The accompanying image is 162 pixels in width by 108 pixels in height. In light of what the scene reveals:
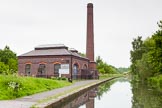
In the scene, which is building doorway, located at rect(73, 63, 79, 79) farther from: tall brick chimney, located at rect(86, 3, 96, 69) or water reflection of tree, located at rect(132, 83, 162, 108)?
water reflection of tree, located at rect(132, 83, 162, 108)

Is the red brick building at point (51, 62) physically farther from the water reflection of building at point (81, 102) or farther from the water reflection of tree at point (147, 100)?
the water reflection of building at point (81, 102)

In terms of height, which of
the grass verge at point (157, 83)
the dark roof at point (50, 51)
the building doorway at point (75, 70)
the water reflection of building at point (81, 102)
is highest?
the dark roof at point (50, 51)

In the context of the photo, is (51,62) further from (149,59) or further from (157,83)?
(157,83)

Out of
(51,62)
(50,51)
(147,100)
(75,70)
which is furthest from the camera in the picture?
(75,70)

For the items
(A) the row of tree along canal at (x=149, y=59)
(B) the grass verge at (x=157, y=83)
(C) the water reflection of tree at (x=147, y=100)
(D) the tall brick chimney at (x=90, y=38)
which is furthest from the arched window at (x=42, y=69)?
(C) the water reflection of tree at (x=147, y=100)

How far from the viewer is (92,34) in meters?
55.5

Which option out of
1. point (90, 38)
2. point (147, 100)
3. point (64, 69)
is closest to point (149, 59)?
point (64, 69)

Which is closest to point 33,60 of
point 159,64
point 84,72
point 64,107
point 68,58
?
point 68,58

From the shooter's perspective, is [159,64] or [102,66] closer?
[159,64]

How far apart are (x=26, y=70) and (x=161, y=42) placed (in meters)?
25.2

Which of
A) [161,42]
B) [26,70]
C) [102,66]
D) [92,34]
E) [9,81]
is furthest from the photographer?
[102,66]

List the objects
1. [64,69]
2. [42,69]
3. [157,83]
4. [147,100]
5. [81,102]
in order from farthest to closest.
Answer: [42,69] < [64,69] < [157,83] < [147,100] < [81,102]

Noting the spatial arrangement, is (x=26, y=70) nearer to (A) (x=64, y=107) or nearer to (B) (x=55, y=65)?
(B) (x=55, y=65)

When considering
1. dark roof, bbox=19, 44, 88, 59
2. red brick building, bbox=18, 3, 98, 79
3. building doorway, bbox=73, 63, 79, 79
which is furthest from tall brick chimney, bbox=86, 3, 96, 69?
dark roof, bbox=19, 44, 88, 59
